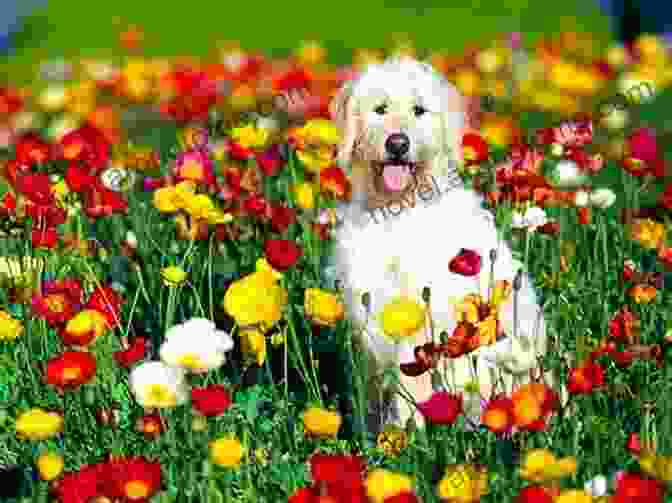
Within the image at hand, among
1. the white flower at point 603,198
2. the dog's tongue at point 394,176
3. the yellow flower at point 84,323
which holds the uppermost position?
the dog's tongue at point 394,176

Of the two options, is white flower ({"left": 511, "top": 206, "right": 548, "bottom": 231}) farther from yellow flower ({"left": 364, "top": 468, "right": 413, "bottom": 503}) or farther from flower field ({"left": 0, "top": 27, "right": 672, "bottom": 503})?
yellow flower ({"left": 364, "top": 468, "right": 413, "bottom": 503})

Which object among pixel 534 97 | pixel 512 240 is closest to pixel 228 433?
pixel 512 240

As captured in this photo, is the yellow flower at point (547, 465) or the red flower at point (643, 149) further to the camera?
the red flower at point (643, 149)

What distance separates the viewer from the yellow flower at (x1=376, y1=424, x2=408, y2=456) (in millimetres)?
2898

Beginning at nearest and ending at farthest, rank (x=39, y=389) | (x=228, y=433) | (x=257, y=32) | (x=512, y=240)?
1. (x=228, y=433)
2. (x=39, y=389)
3. (x=512, y=240)
4. (x=257, y=32)

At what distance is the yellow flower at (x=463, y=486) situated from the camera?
7.62 feet

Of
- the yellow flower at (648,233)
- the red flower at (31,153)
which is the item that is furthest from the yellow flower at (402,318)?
the red flower at (31,153)

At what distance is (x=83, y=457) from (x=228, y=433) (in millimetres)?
438

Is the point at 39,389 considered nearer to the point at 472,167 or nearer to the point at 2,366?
the point at 2,366

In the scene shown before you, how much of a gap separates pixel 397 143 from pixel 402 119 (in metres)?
0.10

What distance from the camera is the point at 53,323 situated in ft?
10.0

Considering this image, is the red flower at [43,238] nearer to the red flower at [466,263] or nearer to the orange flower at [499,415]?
the red flower at [466,263]

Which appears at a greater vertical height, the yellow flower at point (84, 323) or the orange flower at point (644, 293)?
the yellow flower at point (84, 323)

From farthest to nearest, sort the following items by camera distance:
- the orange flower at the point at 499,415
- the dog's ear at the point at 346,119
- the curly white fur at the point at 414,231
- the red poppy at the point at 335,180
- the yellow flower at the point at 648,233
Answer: the dog's ear at the point at 346,119 → the red poppy at the point at 335,180 → the curly white fur at the point at 414,231 → the yellow flower at the point at 648,233 → the orange flower at the point at 499,415
